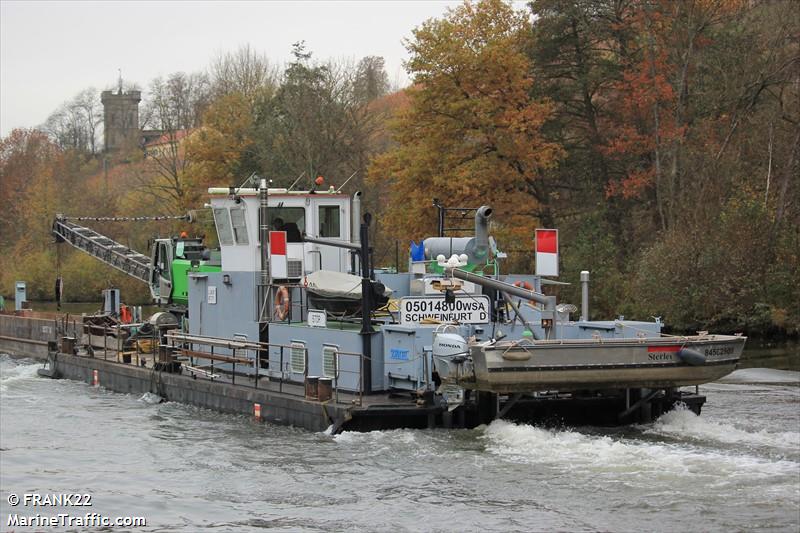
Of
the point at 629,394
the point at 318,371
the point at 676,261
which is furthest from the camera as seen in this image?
the point at 676,261

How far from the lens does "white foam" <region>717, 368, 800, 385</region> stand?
89.2 feet

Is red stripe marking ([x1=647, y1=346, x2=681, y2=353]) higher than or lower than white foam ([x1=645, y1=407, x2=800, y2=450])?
higher

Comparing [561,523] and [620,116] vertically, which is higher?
[620,116]

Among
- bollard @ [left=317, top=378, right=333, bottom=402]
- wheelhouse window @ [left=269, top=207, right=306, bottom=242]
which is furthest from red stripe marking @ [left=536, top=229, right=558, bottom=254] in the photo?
wheelhouse window @ [left=269, top=207, right=306, bottom=242]

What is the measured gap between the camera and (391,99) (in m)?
80.5

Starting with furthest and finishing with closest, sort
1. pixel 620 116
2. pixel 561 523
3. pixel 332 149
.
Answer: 1. pixel 332 149
2. pixel 620 116
3. pixel 561 523

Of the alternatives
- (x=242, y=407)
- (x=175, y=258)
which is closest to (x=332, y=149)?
(x=175, y=258)

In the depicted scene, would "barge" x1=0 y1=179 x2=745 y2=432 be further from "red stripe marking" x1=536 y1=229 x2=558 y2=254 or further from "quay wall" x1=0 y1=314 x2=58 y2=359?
"quay wall" x1=0 y1=314 x2=58 y2=359

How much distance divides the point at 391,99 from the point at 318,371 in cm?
6114

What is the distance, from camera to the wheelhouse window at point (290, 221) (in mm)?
23250

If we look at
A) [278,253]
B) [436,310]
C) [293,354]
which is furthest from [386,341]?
[278,253]

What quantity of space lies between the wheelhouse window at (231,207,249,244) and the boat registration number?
5151 millimetres

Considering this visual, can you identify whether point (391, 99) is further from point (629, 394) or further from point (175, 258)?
point (629, 394)

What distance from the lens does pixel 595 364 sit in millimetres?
17094
